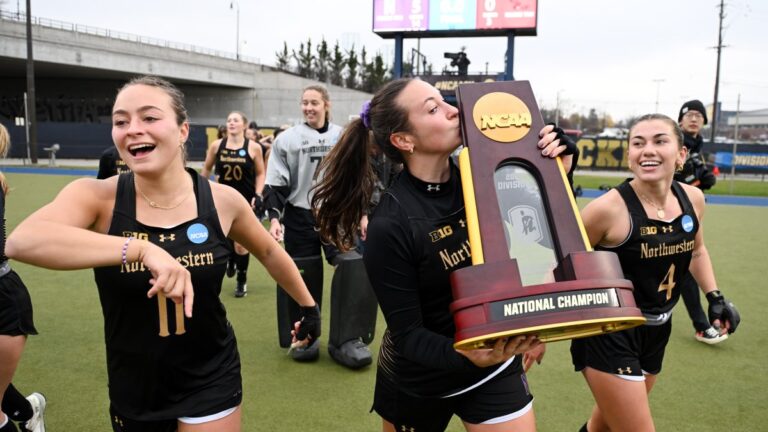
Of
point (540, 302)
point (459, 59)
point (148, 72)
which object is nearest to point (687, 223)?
point (540, 302)

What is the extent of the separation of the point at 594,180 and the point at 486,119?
2251 cm

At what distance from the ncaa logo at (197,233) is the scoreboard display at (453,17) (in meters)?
25.5

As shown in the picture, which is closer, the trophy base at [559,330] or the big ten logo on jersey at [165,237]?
the trophy base at [559,330]

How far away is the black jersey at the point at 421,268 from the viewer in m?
2.04

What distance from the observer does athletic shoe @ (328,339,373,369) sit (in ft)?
15.2

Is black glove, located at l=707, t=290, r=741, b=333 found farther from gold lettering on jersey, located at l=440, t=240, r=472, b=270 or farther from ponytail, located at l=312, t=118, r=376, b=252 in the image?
ponytail, located at l=312, t=118, r=376, b=252

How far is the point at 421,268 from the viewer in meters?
2.09

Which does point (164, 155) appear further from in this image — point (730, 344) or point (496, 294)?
point (730, 344)

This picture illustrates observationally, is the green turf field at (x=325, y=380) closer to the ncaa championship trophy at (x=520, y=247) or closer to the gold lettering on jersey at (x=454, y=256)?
the gold lettering on jersey at (x=454, y=256)

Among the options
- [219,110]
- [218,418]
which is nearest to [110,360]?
[218,418]

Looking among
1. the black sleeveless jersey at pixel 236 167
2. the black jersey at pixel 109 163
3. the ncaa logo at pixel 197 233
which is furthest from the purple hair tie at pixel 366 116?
the black sleeveless jersey at pixel 236 167

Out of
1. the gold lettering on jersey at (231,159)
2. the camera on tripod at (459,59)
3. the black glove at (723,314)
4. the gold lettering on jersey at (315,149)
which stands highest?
the camera on tripod at (459,59)

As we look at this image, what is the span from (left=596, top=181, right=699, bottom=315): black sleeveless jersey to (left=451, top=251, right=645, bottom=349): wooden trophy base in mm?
1262

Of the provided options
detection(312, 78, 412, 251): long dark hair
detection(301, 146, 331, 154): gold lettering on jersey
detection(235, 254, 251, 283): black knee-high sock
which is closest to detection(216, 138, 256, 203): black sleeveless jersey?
detection(235, 254, 251, 283): black knee-high sock
